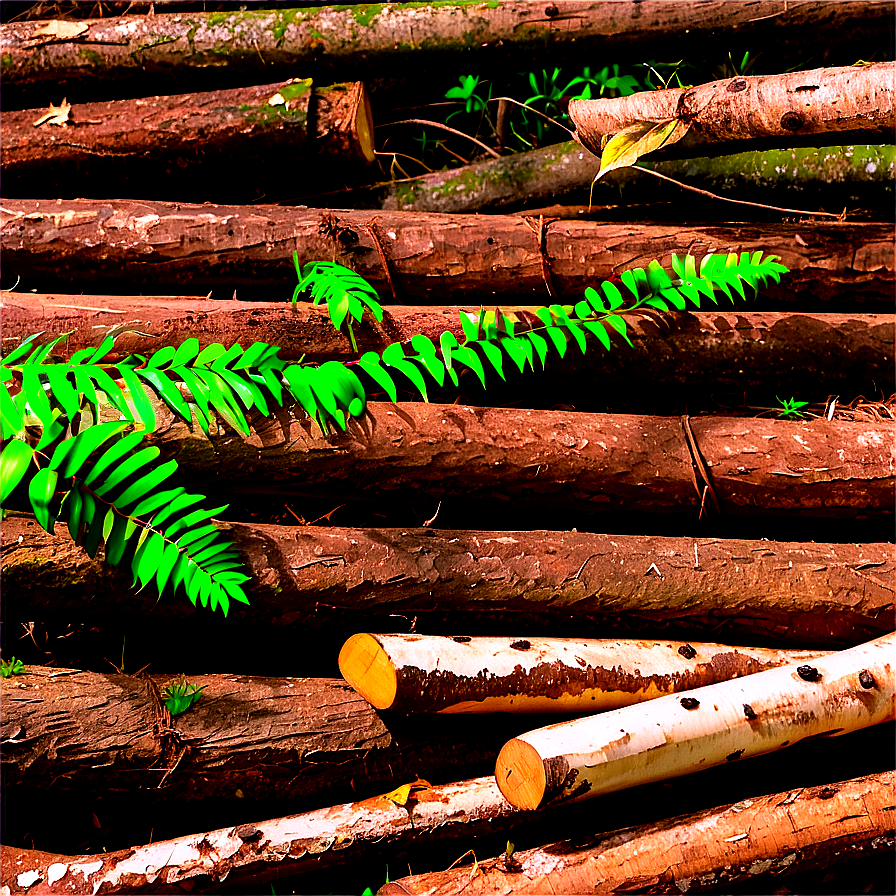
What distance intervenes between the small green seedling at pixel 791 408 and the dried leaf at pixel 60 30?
353cm

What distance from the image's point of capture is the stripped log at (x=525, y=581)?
233 centimetres

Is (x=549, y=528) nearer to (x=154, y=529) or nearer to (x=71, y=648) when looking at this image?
(x=154, y=529)

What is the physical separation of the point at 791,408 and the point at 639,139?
4.12 ft

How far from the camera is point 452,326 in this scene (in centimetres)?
286

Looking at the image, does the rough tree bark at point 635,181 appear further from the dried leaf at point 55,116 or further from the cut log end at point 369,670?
the cut log end at point 369,670

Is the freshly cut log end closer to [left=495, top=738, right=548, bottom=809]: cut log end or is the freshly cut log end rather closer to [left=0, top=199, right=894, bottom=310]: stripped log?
[left=0, top=199, right=894, bottom=310]: stripped log

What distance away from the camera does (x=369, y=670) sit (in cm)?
229

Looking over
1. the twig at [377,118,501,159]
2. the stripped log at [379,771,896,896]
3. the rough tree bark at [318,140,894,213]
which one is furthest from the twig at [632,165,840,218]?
the stripped log at [379,771,896,896]

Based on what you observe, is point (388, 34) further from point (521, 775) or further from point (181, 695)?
point (521, 775)

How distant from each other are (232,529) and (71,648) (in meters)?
0.73

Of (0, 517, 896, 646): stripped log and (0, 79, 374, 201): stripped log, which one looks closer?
(0, 517, 896, 646): stripped log

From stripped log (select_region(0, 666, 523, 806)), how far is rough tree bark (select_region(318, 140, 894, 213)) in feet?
7.35

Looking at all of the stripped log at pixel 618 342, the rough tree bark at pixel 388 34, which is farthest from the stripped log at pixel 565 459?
the rough tree bark at pixel 388 34

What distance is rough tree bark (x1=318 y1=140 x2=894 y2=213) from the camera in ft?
10.8
